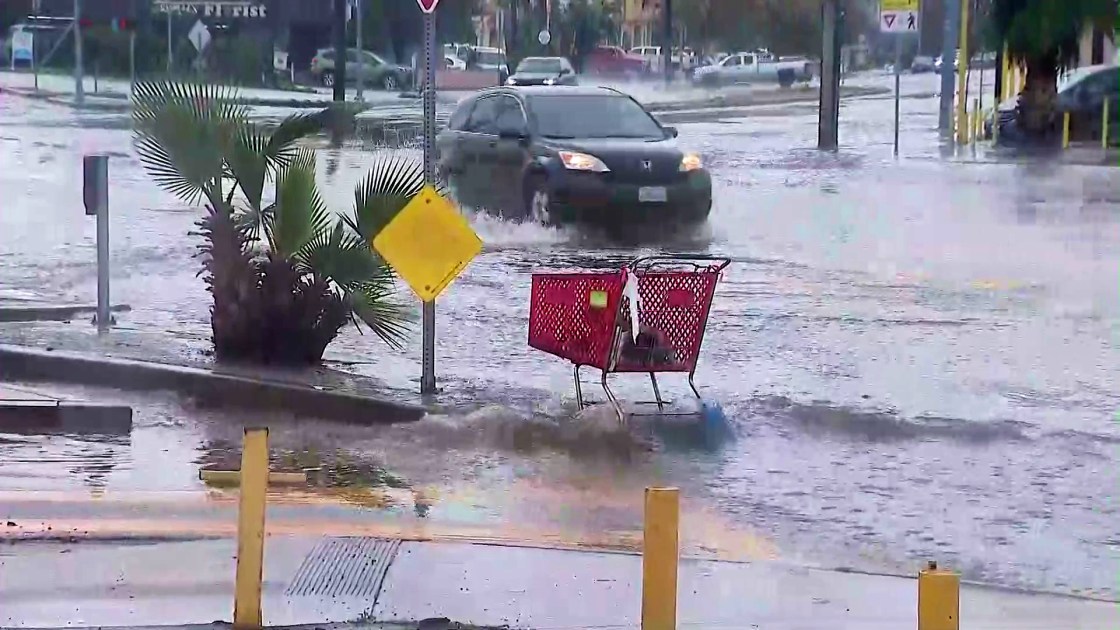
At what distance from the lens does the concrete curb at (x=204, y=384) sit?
378 inches

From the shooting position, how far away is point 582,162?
17.6 m

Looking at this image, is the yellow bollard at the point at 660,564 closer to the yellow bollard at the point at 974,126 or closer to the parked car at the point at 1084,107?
the yellow bollard at the point at 974,126

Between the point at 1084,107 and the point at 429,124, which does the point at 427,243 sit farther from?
the point at 1084,107

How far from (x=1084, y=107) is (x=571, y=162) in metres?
23.1

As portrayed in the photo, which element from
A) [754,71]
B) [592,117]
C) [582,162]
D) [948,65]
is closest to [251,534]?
[582,162]

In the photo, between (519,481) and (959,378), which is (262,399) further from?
(959,378)

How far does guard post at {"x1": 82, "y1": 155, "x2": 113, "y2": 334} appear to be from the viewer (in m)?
11.5

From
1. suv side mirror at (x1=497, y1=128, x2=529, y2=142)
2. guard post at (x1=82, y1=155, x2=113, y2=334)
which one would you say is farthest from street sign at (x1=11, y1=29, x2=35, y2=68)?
guard post at (x1=82, y1=155, x2=113, y2=334)

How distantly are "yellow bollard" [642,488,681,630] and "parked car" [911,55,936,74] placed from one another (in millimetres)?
75954

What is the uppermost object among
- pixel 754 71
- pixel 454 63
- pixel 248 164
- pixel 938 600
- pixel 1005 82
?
pixel 754 71

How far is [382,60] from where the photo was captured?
5697cm

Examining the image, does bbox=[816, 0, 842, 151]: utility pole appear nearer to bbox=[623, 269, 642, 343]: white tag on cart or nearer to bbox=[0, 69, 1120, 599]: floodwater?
bbox=[0, 69, 1120, 599]: floodwater

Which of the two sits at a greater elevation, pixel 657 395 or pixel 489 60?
pixel 489 60

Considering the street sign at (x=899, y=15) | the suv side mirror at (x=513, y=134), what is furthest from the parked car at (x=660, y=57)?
the suv side mirror at (x=513, y=134)
